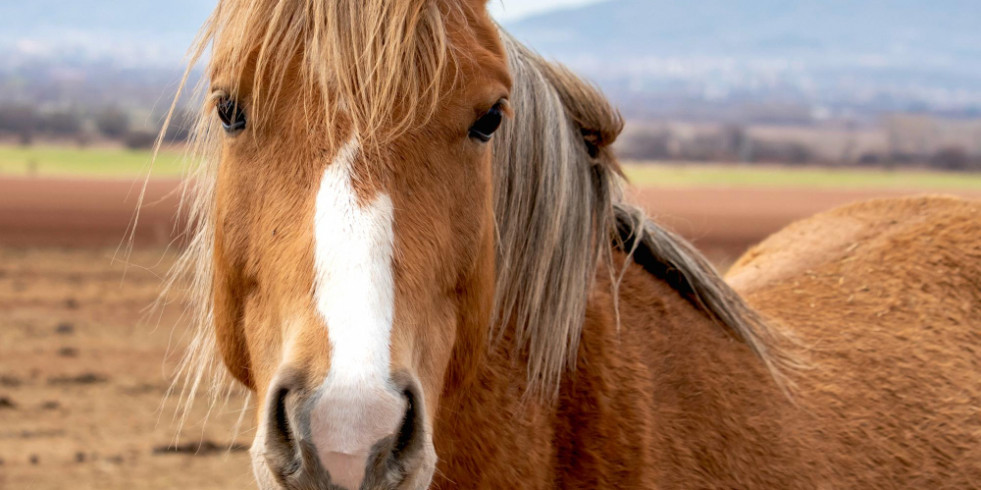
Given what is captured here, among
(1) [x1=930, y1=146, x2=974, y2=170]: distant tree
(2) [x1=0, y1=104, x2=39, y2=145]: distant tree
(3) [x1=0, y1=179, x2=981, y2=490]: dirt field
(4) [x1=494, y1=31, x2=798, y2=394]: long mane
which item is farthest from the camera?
(2) [x1=0, y1=104, x2=39, y2=145]: distant tree

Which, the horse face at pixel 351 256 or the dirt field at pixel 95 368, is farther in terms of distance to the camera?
the dirt field at pixel 95 368

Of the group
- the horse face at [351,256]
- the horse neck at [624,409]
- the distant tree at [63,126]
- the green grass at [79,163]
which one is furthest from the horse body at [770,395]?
the distant tree at [63,126]

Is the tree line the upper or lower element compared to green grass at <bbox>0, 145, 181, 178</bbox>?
lower

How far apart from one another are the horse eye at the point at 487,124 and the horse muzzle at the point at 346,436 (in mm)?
681

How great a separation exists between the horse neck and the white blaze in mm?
556

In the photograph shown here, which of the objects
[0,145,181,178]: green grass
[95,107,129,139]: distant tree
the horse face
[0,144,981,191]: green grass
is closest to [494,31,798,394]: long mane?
the horse face

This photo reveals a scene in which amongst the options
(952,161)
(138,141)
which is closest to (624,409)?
(138,141)

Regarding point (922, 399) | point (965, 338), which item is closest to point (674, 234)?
point (922, 399)

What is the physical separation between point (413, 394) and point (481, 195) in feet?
2.01

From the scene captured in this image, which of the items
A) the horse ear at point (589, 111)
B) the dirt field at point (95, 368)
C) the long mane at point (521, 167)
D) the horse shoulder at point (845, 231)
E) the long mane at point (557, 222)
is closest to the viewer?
the long mane at point (521, 167)

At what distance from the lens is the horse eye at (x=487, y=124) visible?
7.60 feet

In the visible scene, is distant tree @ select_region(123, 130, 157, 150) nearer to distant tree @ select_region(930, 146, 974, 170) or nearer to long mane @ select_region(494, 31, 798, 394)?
distant tree @ select_region(930, 146, 974, 170)

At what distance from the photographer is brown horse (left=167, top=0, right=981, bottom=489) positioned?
1945 millimetres

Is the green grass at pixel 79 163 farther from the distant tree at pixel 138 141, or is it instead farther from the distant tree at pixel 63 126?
the distant tree at pixel 63 126
